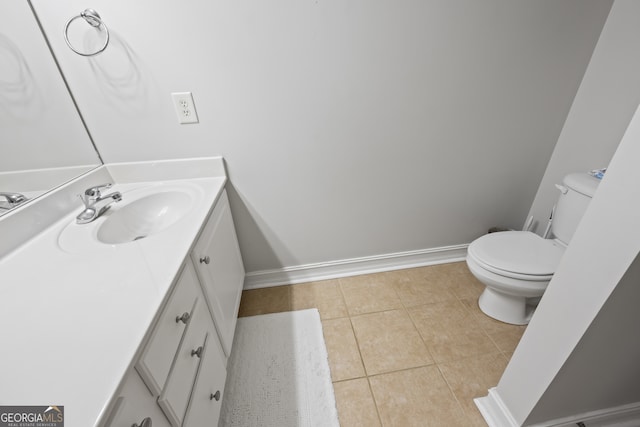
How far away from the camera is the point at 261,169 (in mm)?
1407

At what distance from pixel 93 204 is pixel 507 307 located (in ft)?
6.48

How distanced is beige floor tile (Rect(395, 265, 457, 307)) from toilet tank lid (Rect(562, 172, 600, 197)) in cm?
81

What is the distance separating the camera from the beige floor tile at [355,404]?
1073 millimetres

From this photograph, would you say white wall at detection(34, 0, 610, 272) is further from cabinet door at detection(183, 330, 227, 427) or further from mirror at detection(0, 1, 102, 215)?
cabinet door at detection(183, 330, 227, 427)

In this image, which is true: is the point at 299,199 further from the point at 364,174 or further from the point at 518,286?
the point at 518,286

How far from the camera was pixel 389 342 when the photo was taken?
4.50ft

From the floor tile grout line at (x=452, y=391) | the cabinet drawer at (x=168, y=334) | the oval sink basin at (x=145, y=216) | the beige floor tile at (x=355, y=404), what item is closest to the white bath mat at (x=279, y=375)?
the beige floor tile at (x=355, y=404)

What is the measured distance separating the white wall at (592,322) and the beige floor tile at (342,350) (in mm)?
587

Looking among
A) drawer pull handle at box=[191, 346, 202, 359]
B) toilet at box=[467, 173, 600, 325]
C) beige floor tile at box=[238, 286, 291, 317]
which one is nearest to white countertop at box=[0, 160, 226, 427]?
drawer pull handle at box=[191, 346, 202, 359]

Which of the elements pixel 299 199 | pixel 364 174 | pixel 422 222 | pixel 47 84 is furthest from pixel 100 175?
pixel 422 222

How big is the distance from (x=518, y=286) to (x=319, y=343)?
0.98 m

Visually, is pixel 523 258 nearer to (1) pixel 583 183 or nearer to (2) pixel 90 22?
(1) pixel 583 183

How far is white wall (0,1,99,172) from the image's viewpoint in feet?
2.95

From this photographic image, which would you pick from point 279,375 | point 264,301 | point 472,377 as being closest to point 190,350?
point 279,375
